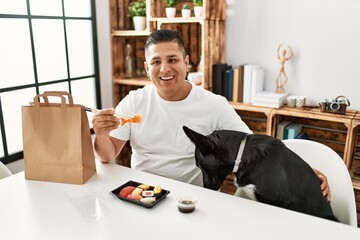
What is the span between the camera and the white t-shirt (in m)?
1.59

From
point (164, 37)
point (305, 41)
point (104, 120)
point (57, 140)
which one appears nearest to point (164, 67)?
point (164, 37)

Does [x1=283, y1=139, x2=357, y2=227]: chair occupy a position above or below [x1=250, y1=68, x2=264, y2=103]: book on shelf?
below

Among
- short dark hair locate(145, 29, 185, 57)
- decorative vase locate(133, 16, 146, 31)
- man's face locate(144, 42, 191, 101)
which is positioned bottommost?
man's face locate(144, 42, 191, 101)

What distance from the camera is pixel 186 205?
114cm

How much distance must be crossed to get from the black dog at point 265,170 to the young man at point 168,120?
31 cm

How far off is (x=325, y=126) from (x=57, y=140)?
207 centimetres

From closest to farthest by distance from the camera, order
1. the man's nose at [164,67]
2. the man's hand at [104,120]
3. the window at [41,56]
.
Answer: the man's hand at [104,120]
the man's nose at [164,67]
the window at [41,56]

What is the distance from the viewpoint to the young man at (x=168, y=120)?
5.20ft

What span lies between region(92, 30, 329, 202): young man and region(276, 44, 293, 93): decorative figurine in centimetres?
113

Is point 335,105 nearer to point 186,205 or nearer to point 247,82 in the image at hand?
point 247,82

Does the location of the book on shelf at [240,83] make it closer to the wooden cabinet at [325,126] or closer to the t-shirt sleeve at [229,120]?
the wooden cabinet at [325,126]

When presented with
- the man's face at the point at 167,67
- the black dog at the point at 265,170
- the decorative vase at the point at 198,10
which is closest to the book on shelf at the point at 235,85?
the decorative vase at the point at 198,10

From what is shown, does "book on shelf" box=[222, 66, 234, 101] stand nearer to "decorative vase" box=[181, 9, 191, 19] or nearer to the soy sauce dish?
"decorative vase" box=[181, 9, 191, 19]

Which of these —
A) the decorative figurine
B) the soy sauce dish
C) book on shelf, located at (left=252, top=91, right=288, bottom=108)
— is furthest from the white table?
the decorative figurine
